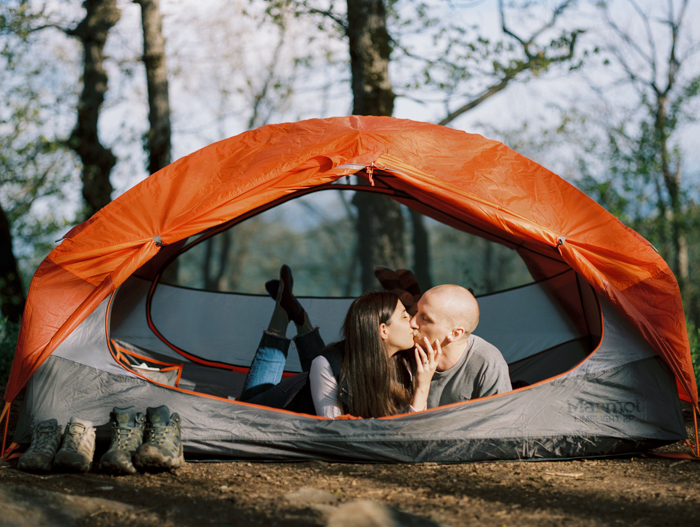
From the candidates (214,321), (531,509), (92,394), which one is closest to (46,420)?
(92,394)

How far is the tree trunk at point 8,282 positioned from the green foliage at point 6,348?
0.71 metres

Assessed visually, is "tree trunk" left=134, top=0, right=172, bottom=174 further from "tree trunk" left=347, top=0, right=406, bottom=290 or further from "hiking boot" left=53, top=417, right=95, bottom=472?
"hiking boot" left=53, top=417, right=95, bottom=472

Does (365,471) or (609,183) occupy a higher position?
(609,183)

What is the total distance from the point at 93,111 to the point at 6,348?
12.8 ft

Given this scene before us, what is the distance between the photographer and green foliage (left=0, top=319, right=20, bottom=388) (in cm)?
436

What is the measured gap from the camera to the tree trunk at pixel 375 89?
571 cm

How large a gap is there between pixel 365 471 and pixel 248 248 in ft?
36.7

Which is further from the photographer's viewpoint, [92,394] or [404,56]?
[404,56]

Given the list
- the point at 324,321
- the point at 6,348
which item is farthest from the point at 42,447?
the point at 6,348

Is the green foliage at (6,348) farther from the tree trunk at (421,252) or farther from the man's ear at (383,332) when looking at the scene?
the tree trunk at (421,252)

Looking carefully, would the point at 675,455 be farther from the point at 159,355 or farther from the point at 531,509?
the point at 159,355

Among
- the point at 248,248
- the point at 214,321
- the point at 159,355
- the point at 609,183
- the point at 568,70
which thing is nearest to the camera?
the point at 159,355

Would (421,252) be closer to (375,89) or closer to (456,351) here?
(375,89)

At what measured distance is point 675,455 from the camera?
2.51 metres
